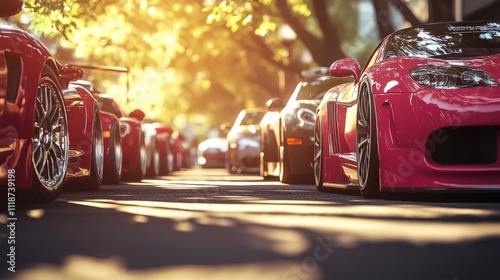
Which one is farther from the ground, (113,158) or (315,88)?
(315,88)

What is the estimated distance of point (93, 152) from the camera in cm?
1112

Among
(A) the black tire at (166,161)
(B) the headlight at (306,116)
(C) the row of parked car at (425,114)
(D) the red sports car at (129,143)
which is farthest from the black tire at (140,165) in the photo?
(C) the row of parked car at (425,114)

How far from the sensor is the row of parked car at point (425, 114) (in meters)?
7.72

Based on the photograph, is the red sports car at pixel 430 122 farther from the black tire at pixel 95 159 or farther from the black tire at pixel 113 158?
the black tire at pixel 113 158

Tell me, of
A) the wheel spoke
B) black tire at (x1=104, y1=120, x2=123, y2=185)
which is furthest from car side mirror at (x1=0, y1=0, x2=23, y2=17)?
black tire at (x1=104, y1=120, x2=123, y2=185)

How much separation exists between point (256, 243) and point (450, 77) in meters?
3.59

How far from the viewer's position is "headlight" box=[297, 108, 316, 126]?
44.9 ft

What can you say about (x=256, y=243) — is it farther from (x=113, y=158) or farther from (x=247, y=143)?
(x=247, y=143)

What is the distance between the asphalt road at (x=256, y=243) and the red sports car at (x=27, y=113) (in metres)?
0.44

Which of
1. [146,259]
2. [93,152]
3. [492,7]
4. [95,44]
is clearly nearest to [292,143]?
[93,152]

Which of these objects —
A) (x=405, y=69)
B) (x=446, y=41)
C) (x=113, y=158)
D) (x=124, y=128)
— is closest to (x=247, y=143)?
Result: (x=124, y=128)

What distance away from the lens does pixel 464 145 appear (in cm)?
778

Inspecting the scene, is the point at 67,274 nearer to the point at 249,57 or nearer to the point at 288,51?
the point at 288,51

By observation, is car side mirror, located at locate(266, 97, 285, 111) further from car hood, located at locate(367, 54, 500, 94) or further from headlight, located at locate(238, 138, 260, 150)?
headlight, located at locate(238, 138, 260, 150)
